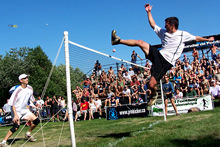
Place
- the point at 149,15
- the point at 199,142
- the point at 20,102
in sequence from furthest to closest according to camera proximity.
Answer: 1. the point at 20,102
2. the point at 149,15
3. the point at 199,142

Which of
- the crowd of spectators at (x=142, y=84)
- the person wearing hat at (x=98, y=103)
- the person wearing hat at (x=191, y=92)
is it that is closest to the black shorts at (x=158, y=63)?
the crowd of spectators at (x=142, y=84)

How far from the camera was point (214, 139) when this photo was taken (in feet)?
16.8

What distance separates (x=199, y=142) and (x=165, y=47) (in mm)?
2577

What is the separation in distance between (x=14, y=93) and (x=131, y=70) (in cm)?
1327

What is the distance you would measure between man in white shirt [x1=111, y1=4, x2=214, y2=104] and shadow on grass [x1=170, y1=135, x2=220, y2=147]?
1675mm

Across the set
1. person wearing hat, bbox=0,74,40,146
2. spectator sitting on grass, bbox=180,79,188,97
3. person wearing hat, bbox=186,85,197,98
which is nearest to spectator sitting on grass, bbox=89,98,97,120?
spectator sitting on grass, bbox=180,79,188,97

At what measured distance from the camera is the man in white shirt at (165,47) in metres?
6.31

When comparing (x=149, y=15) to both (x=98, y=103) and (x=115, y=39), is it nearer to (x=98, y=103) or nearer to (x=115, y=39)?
(x=115, y=39)

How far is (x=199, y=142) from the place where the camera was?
4.98 metres

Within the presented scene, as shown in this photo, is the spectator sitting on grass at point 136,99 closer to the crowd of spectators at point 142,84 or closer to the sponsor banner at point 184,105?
the crowd of spectators at point 142,84

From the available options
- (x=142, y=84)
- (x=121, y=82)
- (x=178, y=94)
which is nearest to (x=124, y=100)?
(x=142, y=84)

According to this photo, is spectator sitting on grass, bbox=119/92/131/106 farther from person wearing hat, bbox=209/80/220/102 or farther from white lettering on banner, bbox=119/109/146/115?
person wearing hat, bbox=209/80/220/102

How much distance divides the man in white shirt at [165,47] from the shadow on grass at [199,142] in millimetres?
1675

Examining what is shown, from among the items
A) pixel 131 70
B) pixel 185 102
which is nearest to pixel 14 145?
pixel 185 102
